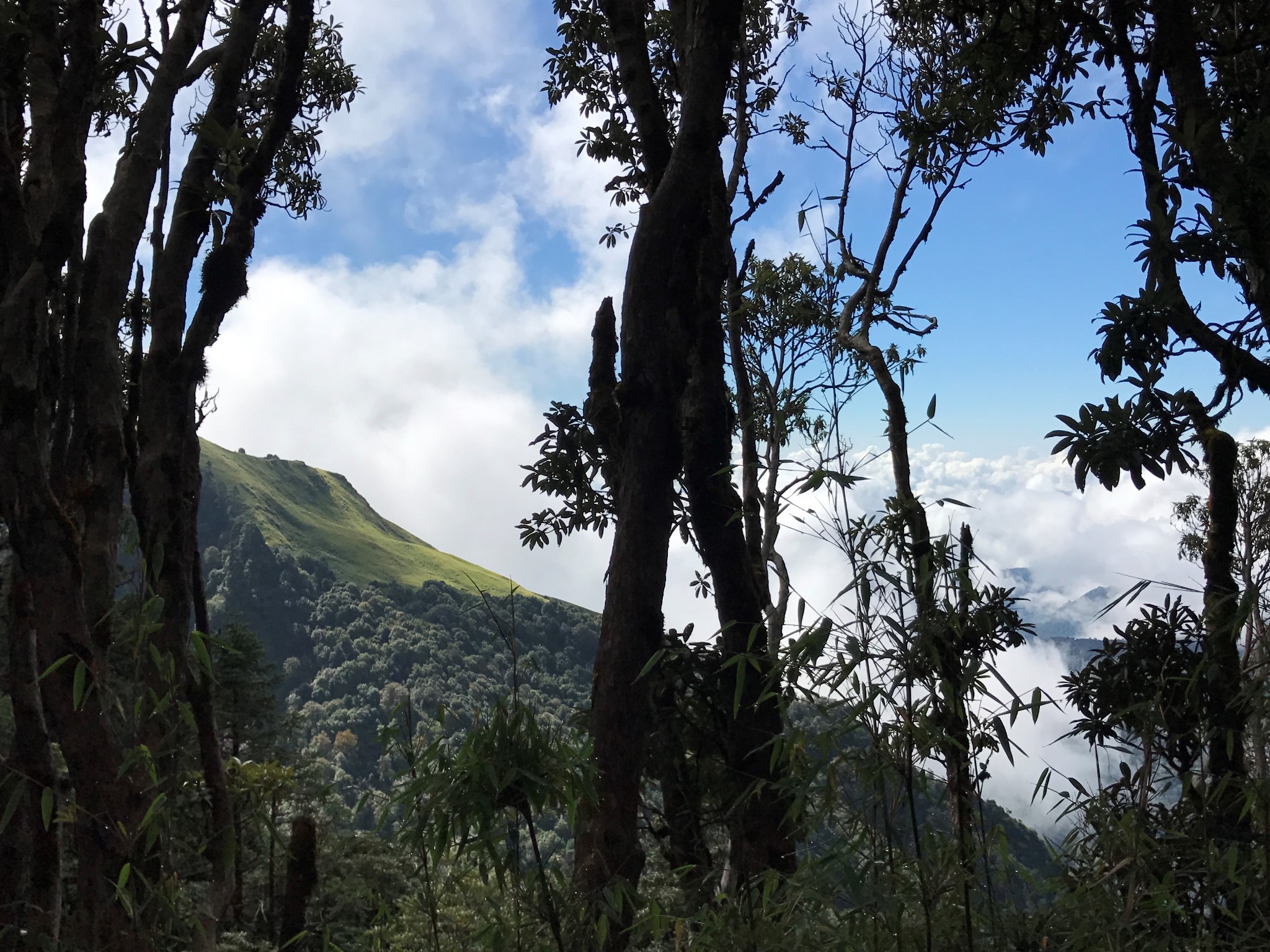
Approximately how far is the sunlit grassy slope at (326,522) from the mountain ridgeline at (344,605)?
17 cm

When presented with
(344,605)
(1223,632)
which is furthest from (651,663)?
(344,605)

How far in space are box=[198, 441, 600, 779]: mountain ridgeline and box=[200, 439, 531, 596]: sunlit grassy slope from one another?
Answer: 6.8 inches

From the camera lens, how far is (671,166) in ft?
12.4

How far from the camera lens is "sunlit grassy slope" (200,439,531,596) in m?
64.9

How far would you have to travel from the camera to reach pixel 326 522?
2943 inches

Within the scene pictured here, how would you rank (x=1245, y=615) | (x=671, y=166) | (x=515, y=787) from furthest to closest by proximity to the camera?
(x=671, y=166) → (x=1245, y=615) → (x=515, y=787)

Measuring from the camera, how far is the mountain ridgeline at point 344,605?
30016 millimetres

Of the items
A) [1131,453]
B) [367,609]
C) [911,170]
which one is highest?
[911,170]

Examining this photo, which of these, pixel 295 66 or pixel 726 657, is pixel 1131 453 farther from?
pixel 295 66

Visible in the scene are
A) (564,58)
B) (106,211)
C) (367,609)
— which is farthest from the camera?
(367,609)

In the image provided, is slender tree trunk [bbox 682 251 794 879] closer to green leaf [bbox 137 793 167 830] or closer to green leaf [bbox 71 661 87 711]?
green leaf [bbox 137 793 167 830]

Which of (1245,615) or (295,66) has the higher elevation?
(295,66)

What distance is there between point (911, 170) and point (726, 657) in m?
6.81

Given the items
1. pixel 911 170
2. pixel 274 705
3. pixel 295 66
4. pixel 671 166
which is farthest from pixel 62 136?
pixel 274 705
